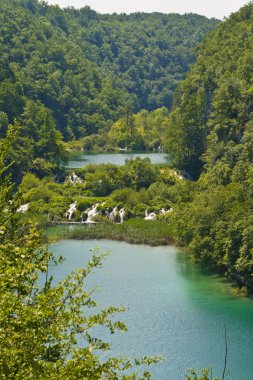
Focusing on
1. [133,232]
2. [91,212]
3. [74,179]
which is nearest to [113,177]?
[74,179]

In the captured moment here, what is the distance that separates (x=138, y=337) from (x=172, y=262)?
649 inches

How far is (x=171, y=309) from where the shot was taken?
146ft

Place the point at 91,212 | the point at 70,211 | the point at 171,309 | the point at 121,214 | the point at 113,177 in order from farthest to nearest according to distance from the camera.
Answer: the point at 113,177 → the point at 70,211 → the point at 91,212 → the point at 121,214 → the point at 171,309

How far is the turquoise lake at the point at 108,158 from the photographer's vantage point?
4235 inches

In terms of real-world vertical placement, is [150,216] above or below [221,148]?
below

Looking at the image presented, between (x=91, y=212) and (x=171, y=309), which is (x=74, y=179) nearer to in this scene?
(x=91, y=212)

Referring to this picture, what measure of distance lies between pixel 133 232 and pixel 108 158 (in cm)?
5299

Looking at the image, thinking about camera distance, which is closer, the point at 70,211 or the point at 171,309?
the point at 171,309

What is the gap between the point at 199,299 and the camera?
46.8 metres

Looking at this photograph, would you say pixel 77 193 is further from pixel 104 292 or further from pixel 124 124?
pixel 124 124

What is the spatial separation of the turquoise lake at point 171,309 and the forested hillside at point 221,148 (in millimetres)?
2117

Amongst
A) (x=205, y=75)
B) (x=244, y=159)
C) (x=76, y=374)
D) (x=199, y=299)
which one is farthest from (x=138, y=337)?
(x=205, y=75)

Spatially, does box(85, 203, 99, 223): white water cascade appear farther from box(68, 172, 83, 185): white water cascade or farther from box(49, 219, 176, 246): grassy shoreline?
box(68, 172, 83, 185): white water cascade

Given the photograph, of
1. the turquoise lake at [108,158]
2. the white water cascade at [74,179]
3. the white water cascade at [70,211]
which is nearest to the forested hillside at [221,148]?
the turquoise lake at [108,158]
